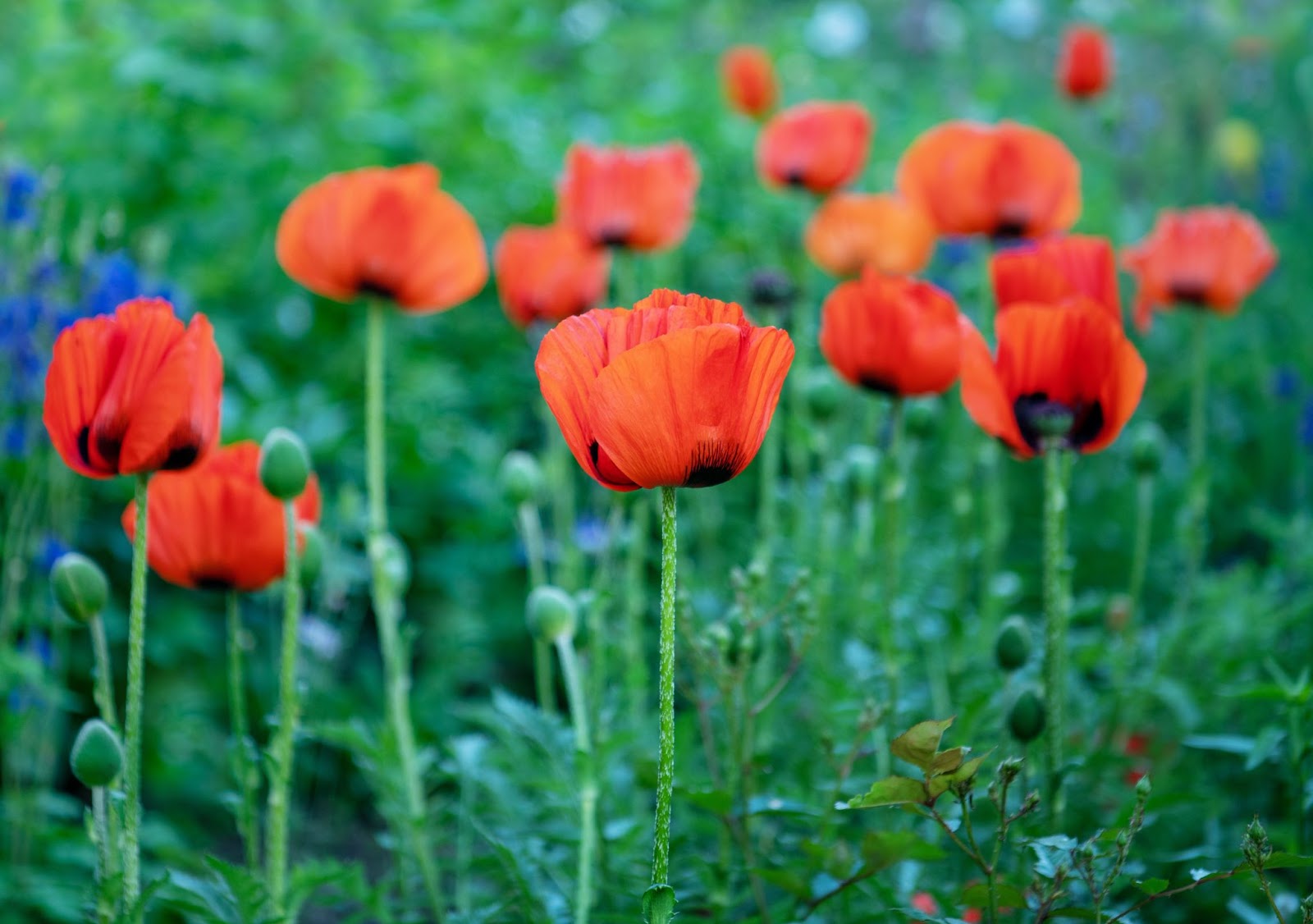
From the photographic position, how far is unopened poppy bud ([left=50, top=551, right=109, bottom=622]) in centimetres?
115

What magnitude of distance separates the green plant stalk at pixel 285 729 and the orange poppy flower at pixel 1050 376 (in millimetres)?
663

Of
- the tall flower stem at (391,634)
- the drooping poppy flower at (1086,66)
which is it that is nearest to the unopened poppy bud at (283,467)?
the tall flower stem at (391,634)

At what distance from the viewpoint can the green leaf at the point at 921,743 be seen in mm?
873

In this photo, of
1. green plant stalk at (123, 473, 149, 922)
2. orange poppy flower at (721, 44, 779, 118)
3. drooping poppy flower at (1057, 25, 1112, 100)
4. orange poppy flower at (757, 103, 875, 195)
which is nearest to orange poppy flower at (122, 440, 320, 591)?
green plant stalk at (123, 473, 149, 922)

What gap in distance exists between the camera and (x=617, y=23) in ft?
14.6

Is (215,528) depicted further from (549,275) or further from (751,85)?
(751,85)

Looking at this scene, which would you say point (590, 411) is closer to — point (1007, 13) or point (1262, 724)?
point (1262, 724)

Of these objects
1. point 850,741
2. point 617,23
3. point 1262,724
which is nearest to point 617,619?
point 850,741

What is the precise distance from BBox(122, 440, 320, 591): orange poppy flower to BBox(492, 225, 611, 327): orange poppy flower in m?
0.73

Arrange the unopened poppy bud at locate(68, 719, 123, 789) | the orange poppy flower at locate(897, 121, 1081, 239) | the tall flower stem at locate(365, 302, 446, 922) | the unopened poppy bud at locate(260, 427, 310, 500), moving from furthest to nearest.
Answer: the orange poppy flower at locate(897, 121, 1081, 239) < the tall flower stem at locate(365, 302, 446, 922) < the unopened poppy bud at locate(260, 427, 310, 500) < the unopened poppy bud at locate(68, 719, 123, 789)

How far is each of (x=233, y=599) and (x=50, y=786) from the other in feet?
4.33

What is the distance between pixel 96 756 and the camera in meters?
1.00

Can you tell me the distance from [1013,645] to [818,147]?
116cm

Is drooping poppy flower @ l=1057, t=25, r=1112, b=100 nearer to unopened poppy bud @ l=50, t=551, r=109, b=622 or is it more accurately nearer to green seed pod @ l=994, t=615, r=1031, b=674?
→ green seed pod @ l=994, t=615, r=1031, b=674
